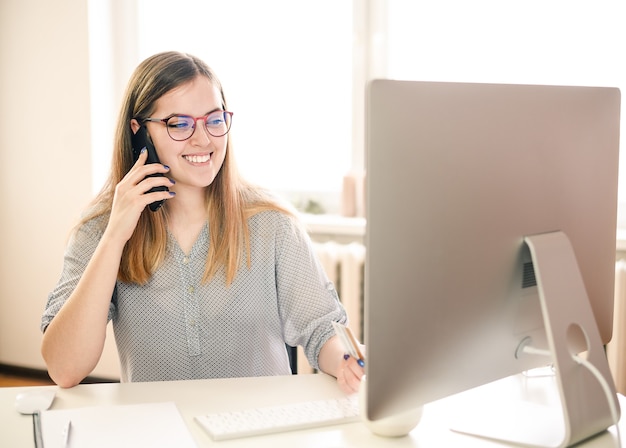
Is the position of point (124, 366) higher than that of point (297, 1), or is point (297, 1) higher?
point (297, 1)

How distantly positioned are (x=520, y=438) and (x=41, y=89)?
2.91 metres

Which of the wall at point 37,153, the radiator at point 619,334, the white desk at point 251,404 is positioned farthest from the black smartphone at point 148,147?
the wall at point 37,153

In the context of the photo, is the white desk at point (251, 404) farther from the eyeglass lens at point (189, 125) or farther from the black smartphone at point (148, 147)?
the eyeglass lens at point (189, 125)

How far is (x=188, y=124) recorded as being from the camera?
166 cm

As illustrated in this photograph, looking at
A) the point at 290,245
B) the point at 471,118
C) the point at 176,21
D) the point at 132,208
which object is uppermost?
the point at 176,21

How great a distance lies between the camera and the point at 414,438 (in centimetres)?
117

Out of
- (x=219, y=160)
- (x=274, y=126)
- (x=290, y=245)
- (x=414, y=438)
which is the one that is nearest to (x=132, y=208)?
(x=219, y=160)

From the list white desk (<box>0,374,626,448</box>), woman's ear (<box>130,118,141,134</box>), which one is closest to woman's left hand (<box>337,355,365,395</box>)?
white desk (<box>0,374,626,448</box>)

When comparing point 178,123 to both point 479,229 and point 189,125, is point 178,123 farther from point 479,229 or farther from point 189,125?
point 479,229

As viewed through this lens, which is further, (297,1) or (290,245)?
(297,1)

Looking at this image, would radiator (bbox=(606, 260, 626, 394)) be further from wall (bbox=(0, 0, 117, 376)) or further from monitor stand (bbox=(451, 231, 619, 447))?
wall (bbox=(0, 0, 117, 376))

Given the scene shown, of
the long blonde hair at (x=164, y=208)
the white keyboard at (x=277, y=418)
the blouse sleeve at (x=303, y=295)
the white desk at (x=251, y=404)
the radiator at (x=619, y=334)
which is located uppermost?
the long blonde hair at (x=164, y=208)

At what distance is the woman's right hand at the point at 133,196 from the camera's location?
5.19ft

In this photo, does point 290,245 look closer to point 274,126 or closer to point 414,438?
point 414,438
